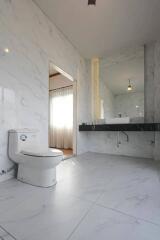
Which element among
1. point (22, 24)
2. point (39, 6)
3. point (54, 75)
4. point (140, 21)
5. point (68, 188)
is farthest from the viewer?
point (54, 75)

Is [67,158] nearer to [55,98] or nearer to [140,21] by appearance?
[55,98]

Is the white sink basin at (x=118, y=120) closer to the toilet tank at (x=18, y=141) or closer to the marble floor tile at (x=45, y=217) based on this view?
the toilet tank at (x=18, y=141)

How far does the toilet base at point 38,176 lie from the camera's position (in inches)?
60.7

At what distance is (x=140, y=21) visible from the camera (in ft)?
8.13

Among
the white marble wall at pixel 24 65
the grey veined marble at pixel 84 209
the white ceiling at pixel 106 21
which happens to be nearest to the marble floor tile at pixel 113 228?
the grey veined marble at pixel 84 209

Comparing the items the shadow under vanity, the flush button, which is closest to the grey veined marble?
the flush button

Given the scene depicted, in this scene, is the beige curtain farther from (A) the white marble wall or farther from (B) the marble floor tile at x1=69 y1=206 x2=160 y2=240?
(B) the marble floor tile at x1=69 y1=206 x2=160 y2=240

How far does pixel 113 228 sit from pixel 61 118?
3.79 metres

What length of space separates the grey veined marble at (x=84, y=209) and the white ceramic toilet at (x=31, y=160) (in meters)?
0.10

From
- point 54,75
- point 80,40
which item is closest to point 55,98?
point 54,75

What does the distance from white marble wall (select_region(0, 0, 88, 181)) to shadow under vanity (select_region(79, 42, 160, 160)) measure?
54.4 inches

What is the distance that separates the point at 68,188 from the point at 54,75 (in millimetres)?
4000

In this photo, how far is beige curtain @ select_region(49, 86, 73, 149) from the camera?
4371 millimetres

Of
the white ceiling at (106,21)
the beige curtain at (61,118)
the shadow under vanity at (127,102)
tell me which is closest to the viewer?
the white ceiling at (106,21)
